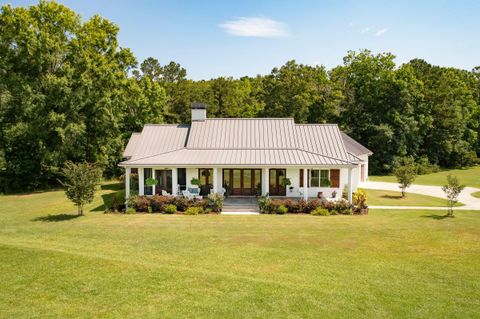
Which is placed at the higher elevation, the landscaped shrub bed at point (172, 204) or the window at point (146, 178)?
the window at point (146, 178)

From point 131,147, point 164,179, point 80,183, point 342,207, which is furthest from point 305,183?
point 131,147

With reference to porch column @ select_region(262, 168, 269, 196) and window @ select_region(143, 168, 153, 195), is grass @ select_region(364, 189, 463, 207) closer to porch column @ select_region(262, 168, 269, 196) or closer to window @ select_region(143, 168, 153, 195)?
porch column @ select_region(262, 168, 269, 196)

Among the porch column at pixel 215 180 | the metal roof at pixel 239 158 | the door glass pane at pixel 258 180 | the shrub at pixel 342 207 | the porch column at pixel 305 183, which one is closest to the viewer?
the shrub at pixel 342 207

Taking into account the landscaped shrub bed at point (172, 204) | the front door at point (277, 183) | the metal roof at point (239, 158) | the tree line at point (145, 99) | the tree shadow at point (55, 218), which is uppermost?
the tree line at point (145, 99)

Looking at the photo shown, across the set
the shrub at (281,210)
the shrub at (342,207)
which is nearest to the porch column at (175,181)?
the shrub at (281,210)

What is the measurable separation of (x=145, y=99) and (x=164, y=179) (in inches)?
760

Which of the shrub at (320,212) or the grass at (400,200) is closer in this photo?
the shrub at (320,212)

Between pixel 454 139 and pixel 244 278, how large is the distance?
47.5m

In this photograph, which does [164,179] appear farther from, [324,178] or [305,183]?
[324,178]

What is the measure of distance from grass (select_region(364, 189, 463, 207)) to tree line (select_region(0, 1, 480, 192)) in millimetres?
15982

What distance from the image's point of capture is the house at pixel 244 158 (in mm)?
22828

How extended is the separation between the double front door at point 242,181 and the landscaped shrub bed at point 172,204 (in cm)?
337

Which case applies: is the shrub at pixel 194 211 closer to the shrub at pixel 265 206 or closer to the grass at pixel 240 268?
the grass at pixel 240 268

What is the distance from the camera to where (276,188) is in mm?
24422
